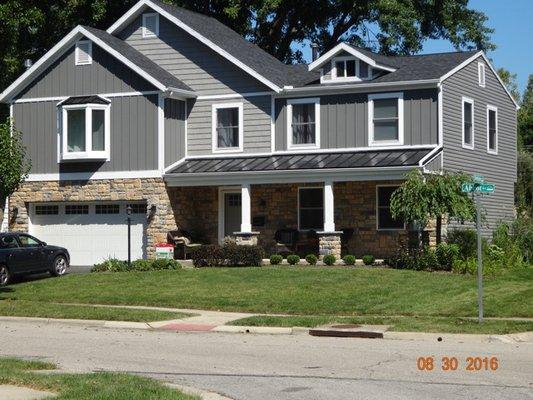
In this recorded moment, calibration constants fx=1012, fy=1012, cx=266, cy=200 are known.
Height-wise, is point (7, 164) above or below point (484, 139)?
below

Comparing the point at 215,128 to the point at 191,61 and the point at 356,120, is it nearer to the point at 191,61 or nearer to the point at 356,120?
the point at 191,61

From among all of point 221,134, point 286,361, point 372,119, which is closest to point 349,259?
point 372,119

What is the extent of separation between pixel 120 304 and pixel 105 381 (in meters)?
13.1

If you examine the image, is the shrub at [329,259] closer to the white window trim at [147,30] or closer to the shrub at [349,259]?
the shrub at [349,259]

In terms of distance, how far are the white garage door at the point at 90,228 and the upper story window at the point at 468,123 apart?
11.4m

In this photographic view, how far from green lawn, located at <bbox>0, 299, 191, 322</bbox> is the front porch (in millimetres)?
10540

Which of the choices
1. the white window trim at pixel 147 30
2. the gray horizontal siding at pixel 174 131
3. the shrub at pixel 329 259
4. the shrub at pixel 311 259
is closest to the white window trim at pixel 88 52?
Result: the white window trim at pixel 147 30

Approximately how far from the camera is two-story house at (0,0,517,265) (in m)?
33.2

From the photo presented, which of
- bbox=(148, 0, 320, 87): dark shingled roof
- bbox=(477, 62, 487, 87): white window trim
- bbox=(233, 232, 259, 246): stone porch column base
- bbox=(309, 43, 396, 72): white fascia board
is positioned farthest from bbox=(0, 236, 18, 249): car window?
bbox=(477, 62, 487, 87): white window trim

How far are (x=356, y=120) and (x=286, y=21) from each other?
61.5ft

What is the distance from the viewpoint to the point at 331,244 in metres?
32.1

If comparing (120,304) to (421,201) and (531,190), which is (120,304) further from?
(531,190)

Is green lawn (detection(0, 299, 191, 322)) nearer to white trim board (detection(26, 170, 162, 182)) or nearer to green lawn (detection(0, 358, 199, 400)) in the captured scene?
green lawn (detection(0, 358, 199, 400))

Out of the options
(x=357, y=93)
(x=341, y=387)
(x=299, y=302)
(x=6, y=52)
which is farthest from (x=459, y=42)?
(x=341, y=387)
